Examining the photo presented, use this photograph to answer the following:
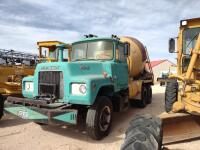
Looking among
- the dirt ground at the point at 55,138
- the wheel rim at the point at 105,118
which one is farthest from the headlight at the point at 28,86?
the wheel rim at the point at 105,118

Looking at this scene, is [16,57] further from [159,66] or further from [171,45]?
[159,66]

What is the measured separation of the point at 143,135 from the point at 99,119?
8.83 feet

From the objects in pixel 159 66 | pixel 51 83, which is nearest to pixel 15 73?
pixel 51 83

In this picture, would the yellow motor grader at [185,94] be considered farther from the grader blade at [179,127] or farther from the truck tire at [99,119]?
the truck tire at [99,119]

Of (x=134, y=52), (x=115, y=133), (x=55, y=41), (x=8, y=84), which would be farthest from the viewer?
(x=55, y=41)

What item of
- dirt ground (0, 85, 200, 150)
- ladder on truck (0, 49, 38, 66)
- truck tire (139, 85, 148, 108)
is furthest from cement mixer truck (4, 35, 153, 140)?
ladder on truck (0, 49, 38, 66)

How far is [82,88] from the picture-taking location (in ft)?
16.5

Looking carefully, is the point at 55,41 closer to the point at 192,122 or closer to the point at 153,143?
the point at 192,122

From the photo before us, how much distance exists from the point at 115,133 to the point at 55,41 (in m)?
5.26

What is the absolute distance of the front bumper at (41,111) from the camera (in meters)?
4.79

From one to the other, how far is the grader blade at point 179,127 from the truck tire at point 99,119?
133cm

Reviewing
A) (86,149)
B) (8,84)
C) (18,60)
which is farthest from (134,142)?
(18,60)

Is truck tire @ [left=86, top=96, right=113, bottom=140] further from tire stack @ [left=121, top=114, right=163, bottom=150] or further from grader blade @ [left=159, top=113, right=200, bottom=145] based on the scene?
tire stack @ [left=121, top=114, right=163, bottom=150]

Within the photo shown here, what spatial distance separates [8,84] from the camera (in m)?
7.95
